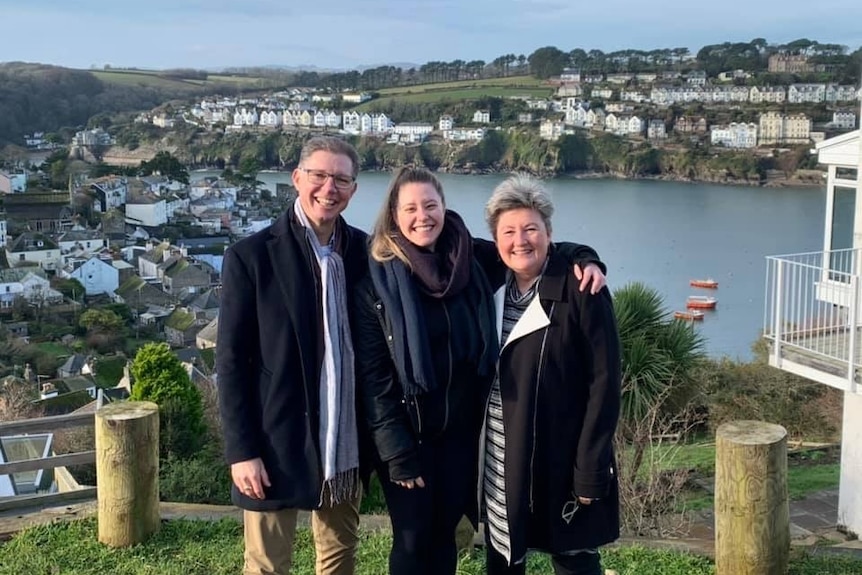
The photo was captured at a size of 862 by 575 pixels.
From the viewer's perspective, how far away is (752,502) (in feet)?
8.38

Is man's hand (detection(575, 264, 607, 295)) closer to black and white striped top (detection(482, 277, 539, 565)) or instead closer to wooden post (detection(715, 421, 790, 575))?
black and white striped top (detection(482, 277, 539, 565))

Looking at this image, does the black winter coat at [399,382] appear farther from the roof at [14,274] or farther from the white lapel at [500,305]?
the roof at [14,274]

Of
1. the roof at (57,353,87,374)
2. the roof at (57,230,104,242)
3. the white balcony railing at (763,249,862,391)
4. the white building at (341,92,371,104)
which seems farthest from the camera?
the white building at (341,92,371,104)

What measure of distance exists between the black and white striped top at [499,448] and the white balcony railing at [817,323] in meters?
3.72

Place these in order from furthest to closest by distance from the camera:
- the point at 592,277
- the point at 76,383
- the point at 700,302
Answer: the point at 700,302
the point at 76,383
the point at 592,277

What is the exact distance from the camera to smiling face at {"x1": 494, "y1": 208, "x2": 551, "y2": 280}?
1.95 m

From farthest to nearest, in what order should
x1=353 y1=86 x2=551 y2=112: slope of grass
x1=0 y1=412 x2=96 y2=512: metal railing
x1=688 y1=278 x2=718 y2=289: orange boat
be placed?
x1=353 y1=86 x2=551 y2=112: slope of grass < x1=688 y1=278 x2=718 y2=289: orange boat < x1=0 y1=412 x2=96 y2=512: metal railing

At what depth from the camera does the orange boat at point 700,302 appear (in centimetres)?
2411

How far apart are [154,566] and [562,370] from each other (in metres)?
1.50

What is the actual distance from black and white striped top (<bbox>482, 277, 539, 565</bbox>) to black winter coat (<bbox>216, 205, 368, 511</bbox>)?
333 millimetres

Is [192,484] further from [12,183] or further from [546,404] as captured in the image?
[12,183]

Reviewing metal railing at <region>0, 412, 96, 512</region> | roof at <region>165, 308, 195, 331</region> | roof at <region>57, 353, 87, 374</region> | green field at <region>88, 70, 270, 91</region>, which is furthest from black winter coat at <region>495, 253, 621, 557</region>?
green field at <region>88, 70, 270, 91</region>

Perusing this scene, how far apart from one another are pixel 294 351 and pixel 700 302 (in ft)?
77.0

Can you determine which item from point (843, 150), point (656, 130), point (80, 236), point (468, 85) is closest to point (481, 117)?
point (656, 130)
